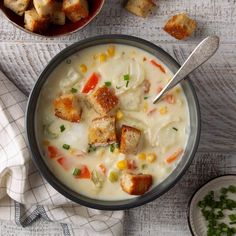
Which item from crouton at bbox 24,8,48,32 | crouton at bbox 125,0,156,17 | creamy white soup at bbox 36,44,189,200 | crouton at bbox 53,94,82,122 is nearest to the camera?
crouton at bbox 53,94,82,122

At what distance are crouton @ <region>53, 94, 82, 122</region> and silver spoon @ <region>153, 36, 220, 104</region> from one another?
1.41ft

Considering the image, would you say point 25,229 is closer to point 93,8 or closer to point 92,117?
point 92,117

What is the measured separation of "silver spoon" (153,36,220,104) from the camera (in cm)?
272

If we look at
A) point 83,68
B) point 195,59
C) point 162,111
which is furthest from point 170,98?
point 83,68

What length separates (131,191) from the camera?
107 inches

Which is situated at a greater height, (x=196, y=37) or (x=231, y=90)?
(x=196, y=37)

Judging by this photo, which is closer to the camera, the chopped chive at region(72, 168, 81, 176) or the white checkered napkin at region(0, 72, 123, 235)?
the chopped chive at region(72, 168, 81, 176)

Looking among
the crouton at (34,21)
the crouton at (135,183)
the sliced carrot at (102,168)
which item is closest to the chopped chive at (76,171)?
the sliced carrot at (102,168)

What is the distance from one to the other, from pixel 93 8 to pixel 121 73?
1.43 ft

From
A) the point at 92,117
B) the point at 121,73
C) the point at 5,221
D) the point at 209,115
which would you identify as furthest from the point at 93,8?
the point at 5,221

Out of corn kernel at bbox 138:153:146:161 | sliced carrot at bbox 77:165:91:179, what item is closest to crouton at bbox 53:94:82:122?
sliced carrot at bbox 77:165:91:179

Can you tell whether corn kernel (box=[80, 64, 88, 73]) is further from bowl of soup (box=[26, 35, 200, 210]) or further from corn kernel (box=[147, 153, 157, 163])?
corn kernel (box=[147, 153, 157, 163])

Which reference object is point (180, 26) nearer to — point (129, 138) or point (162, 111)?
point (162, 111)

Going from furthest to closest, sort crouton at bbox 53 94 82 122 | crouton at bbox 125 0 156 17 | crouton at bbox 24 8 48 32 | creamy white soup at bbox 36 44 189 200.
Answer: crouton at bbox 125 0 156 17, crouton at bbox 24 8 48 32, creamy white soup at bbox 36 44 189 200, crouton at bbox 53 94 82 122
